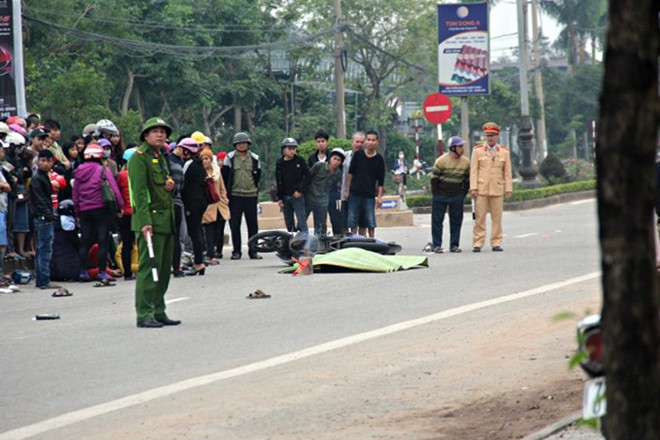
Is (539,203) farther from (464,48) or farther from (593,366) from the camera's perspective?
(593,366)

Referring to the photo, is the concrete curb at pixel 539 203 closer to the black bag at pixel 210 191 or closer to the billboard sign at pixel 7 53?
the billboard sign at pixel 7 53

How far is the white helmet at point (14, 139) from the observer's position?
Result: 61.5 feet

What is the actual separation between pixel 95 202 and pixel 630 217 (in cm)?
1376

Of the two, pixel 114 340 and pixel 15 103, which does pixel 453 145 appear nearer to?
pixel 15 103

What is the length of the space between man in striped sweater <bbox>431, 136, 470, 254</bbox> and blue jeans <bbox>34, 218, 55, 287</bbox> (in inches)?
248

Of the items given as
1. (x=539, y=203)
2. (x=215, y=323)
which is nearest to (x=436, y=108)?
(x=539, y=203)

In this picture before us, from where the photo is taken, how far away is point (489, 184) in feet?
70.2

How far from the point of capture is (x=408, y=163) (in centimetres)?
8406

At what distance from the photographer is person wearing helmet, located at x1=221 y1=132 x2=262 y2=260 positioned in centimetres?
2183

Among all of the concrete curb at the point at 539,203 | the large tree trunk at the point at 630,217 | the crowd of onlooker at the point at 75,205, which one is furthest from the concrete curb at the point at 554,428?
the concrete curb at the point at 539,203

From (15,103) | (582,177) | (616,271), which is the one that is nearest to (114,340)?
(616,271)

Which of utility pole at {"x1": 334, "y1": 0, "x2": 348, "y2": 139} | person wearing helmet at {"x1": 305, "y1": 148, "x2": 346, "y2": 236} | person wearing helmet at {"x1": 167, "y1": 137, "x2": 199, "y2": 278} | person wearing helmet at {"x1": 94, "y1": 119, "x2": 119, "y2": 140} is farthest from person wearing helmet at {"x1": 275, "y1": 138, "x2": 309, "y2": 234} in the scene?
utility pole at {"x1": 334, "y1": 0, "x2": 348, "y2": 139}

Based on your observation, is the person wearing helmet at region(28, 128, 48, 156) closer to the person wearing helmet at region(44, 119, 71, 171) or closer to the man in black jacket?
the person wearing helmet at region(44, 119, 71, 171)

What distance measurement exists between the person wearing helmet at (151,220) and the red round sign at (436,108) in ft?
78.4
